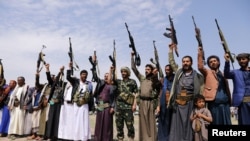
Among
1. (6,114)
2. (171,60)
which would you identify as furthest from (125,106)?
(6,114)

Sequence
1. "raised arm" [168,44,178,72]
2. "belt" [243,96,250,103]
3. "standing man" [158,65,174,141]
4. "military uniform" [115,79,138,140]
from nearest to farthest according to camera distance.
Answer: "belt" [243,96,250,103] < "raised arm" [168,44,178,72] < "standing man" [158,65,174,141] < "military uniform" [115,79,138,140]

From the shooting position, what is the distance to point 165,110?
6434 mm

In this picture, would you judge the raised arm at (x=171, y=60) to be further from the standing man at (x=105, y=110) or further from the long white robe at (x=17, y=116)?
the long white robe at (x=17, y=116)

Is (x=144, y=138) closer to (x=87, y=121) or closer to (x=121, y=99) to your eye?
(x=121, y=99)

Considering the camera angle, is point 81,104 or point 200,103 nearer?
point 200,103

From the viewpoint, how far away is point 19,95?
9.49 meters

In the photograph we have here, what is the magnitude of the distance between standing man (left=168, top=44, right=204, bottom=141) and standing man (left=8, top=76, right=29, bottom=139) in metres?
5.76

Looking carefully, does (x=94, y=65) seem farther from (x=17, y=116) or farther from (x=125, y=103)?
(x=17, y=116)

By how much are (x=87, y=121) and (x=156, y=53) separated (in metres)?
2.72

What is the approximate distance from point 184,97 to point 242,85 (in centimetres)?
111

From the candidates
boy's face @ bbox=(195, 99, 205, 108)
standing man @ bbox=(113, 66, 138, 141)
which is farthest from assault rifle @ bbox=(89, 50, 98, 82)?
boy's face @ bbox=(195, 99, 205, 108)

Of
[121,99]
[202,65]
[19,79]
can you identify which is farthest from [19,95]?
[202,65]

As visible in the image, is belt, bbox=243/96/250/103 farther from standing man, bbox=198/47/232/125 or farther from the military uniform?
the military uniform

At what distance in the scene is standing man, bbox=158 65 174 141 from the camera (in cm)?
636
